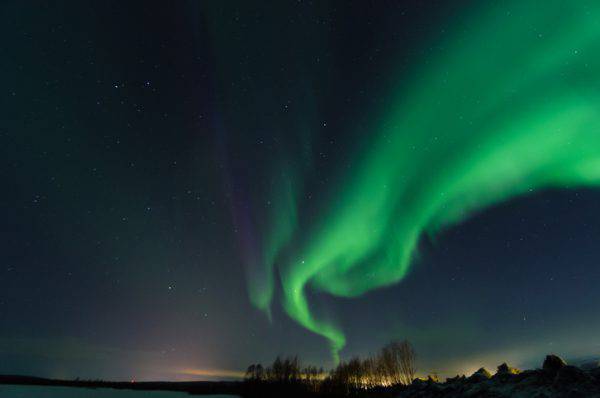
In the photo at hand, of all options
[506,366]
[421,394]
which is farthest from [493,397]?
[421,394]

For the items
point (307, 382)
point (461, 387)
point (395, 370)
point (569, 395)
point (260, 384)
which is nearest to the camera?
point (569, 395)

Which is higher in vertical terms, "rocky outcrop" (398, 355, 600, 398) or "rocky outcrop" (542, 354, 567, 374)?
"rocky outcrop" (542, 354, 567, 374)

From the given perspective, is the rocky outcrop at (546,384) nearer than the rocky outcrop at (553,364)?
Yes

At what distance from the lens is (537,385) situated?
2252 cm

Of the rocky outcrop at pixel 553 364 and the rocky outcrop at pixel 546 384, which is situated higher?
the rocky outcrop at pixel 553 364

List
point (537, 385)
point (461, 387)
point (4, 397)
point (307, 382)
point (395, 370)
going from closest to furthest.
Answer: point (537, 385)
point (461, 387)
point (4, 397)
point (395, 370)
point (307, 382)

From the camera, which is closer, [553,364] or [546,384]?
[546,384]

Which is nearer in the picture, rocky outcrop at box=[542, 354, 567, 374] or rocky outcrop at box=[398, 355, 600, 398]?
rocky outcrop at box=[398, 355, 600, 398]

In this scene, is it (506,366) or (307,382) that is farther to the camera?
(307,382)

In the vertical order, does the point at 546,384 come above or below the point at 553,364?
below

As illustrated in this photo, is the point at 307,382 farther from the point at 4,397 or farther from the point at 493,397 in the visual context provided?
the point at 493,397

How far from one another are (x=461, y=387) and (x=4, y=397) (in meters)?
109

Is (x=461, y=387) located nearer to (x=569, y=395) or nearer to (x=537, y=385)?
(x=537, y=385)

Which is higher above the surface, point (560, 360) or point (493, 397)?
point (560, 360)
